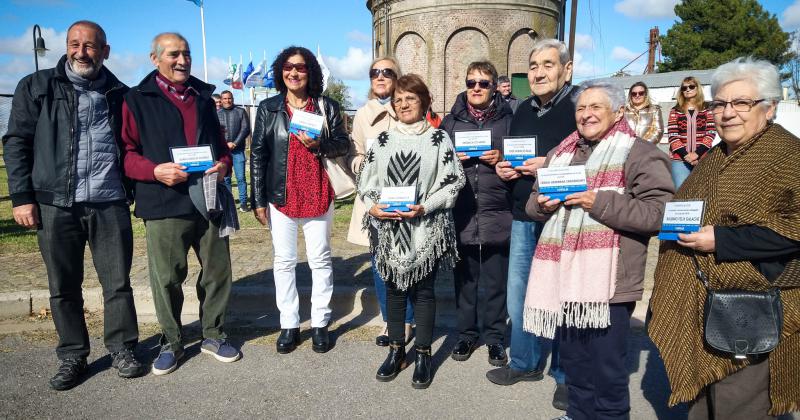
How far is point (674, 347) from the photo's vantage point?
242 cm

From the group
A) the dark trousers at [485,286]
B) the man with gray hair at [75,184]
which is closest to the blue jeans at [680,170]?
the dark trousers at [485,286]

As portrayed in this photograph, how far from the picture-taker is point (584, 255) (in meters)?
2.55

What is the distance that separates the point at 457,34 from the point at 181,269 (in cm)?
1979

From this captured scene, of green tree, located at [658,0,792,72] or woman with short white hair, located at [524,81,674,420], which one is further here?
green tree, located at [658,0,792,72]

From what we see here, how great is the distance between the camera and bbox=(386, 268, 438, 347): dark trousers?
3.73 meters

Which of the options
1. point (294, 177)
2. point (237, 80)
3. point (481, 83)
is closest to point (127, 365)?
point (294, 177)

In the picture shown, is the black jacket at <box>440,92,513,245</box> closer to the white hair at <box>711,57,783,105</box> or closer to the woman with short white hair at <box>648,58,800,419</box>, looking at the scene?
the woman with short white hair at <box>648,58,800,419</box>

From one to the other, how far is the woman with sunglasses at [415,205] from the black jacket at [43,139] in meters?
2.03

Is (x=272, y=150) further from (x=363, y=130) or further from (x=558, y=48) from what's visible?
(x=558, y=48)

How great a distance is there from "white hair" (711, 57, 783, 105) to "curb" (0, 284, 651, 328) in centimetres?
317

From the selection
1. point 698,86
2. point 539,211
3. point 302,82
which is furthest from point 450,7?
point 539,211

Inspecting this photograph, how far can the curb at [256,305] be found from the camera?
499cm

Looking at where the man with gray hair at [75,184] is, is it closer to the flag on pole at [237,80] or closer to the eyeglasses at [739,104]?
the eyeglasses at [739,104]

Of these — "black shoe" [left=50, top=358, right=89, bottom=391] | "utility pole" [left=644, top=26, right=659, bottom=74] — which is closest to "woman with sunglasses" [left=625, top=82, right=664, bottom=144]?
"black shoe" [left=50, top=358, right=89, bottom=391]
